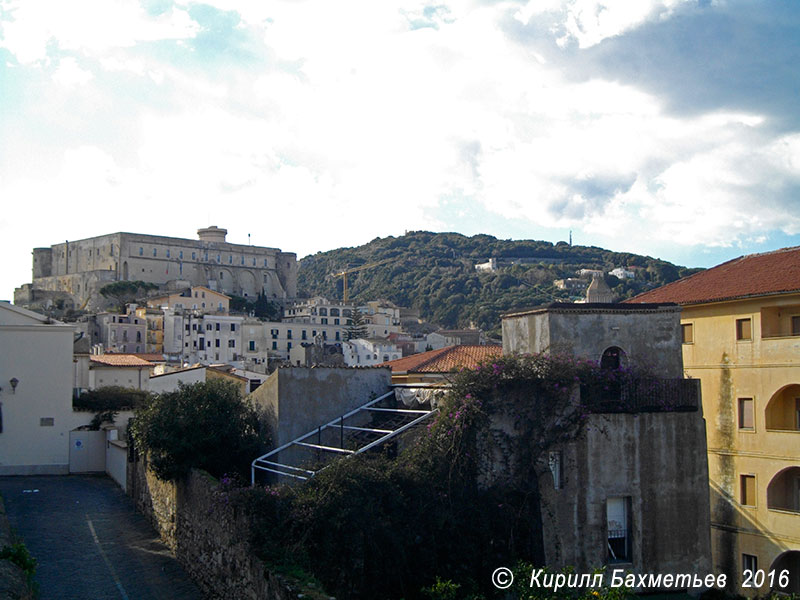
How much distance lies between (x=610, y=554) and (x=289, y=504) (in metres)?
6.97

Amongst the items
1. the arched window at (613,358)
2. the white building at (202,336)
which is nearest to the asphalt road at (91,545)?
the arched window at (613,358)

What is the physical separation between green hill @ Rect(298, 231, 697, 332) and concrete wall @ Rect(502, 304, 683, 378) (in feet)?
263

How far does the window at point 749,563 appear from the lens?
26.5m

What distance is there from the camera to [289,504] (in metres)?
13.7

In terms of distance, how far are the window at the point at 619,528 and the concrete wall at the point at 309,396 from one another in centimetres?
634

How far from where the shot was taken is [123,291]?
11556 centimetres

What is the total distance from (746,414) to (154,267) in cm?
11079

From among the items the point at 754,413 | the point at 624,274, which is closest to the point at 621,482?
the point at 754,413

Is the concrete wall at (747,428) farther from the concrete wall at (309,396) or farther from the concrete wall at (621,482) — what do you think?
the concrete wall at (309,396)

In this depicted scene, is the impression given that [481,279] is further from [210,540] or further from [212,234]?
[210,540]

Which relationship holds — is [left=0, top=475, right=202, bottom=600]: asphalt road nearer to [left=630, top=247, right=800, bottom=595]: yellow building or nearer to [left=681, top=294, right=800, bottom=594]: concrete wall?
[left=681, top=294, right=800, bottom=594]: concrete wall

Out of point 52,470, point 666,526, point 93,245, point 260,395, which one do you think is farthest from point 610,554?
point 93,245

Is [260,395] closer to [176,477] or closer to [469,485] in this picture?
[176,477]

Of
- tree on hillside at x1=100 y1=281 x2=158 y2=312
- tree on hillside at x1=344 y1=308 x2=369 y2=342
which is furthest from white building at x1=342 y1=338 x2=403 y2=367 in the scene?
tree on hillside at x1=100 y1=281 x2=158 y2=312
